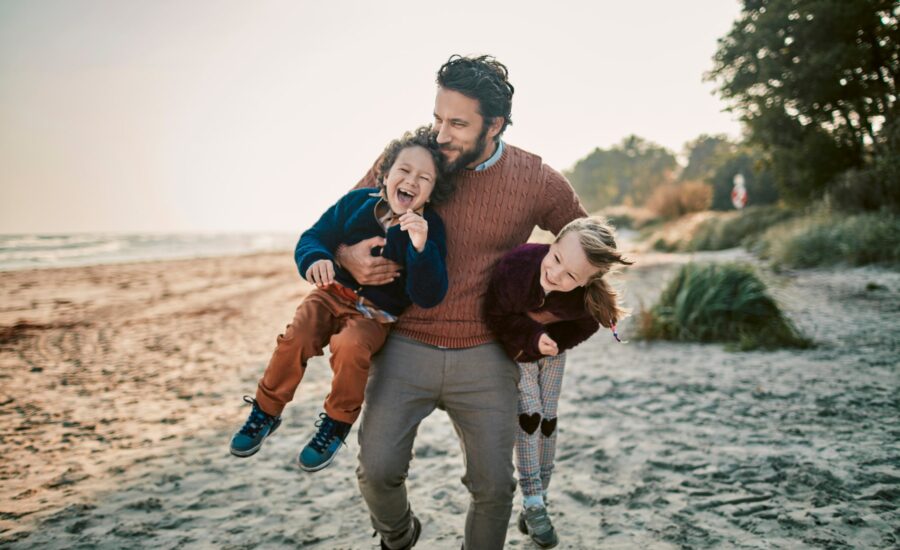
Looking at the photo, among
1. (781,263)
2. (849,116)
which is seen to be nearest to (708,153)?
(849,116)

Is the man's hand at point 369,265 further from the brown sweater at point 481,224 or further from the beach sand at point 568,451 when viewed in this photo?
the beach sand at point 568,451

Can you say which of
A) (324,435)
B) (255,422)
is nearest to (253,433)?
(255,422)

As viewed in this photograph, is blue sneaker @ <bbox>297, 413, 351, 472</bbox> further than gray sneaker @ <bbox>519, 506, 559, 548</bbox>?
No

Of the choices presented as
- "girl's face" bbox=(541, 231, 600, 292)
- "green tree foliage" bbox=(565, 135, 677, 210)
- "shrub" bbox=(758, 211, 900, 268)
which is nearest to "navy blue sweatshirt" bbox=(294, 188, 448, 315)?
"girl's face" bbox=(541, 231, 600, 292)

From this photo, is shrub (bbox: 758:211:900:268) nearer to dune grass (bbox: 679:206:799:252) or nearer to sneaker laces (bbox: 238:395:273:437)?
dune grass (bbox: 679:206:799:252)

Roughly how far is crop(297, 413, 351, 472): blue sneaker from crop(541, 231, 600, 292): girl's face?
116 centimetres


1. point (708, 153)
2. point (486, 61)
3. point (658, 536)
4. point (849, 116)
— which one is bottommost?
point (658, 536)

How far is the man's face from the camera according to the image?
2391 millimetres

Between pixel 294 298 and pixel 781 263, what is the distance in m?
11.5

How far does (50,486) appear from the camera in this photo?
372cm

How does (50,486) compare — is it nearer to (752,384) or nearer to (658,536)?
(658,536)

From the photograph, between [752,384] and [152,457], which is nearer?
[152,457]

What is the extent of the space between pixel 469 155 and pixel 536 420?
1.38 meters

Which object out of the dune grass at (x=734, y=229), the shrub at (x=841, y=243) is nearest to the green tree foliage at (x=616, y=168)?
the dune grass at (x=734, y=229)
